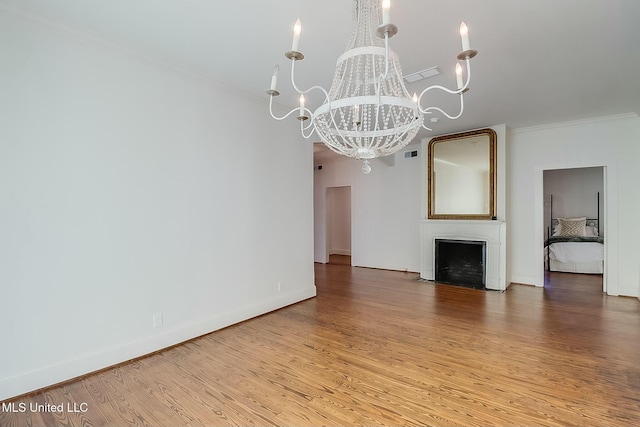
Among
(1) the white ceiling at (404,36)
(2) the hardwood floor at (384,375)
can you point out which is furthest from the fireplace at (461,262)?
(1) the white ceiling at (404,36)

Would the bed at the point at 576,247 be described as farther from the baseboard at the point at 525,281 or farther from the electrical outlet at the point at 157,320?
the electrical outlet at the point at 157,320

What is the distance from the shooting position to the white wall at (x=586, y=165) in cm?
454

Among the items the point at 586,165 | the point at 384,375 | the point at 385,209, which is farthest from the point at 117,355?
the point at 586,165

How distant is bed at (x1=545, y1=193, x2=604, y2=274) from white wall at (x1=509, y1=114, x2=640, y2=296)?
5.30ft

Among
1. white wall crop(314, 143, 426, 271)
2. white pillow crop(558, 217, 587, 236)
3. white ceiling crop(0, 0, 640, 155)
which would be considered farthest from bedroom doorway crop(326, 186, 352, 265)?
white ceiling crop(0, 0, 640, 155)

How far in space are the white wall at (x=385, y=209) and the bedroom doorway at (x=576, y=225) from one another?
8.45 ft

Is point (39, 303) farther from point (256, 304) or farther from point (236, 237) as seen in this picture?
point (256, 304)

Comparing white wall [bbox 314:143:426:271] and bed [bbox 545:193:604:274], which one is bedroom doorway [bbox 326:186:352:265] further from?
bed [bbox 545:193:604:274]

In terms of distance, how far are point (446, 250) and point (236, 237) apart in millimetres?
4084

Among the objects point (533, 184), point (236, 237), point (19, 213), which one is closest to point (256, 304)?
point (236, 237)

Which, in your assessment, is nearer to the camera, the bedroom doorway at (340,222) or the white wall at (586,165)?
the white wall at (586,165)

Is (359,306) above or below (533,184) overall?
below

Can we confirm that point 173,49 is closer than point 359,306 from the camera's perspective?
Yes

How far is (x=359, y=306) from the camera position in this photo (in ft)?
13.8
